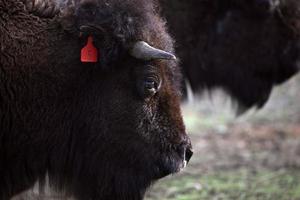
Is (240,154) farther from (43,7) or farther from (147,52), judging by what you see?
(43,7)

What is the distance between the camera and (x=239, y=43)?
658cm

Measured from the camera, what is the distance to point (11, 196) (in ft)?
15.3

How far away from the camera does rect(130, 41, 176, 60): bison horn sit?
425cm

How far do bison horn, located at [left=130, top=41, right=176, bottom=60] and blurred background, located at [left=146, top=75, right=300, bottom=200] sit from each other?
2.16 meters

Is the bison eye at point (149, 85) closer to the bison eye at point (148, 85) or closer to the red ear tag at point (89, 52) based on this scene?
the bison eye at point (148, 85)

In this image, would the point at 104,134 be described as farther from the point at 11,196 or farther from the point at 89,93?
the point at 11,196

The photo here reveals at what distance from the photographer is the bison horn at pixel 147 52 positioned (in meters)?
4.25

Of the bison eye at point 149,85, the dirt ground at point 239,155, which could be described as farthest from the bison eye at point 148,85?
the dirt ground at point 239,155

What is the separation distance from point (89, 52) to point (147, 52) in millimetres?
318

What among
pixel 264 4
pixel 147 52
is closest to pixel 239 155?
pixel 264 4

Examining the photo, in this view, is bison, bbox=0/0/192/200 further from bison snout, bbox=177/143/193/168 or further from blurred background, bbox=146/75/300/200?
blurred background, bbox=146/75/300/200

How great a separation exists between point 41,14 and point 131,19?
0.51m

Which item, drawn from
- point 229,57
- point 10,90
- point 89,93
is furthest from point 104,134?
point 229,57

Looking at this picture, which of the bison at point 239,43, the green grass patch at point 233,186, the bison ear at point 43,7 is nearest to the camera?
the bison ear at point 43,7
